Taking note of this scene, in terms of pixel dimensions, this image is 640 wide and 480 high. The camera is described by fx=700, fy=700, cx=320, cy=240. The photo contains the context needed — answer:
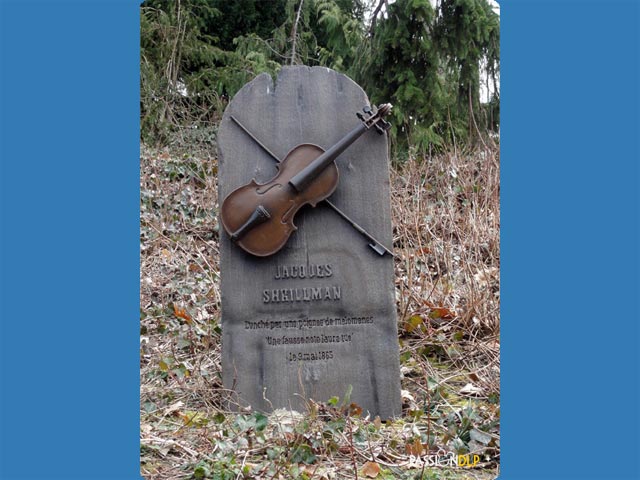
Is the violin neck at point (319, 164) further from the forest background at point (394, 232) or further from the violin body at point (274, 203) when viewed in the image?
the forest background at point (394, 232)

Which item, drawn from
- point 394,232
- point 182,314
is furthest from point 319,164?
point 394,232

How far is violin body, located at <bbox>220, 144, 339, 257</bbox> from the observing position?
146 inches

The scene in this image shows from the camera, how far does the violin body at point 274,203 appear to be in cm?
371

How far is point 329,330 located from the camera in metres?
3.79

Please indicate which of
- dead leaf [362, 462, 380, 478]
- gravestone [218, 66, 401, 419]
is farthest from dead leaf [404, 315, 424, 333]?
dead leaf [362, 462, 380, 478]

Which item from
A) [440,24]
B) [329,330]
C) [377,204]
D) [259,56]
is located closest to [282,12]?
[259,56]

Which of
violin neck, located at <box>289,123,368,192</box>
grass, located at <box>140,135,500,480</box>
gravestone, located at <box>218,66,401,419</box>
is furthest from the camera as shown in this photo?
gravestone, located at <box>218,66,401,419</box>

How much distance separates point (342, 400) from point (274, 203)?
1.12 m

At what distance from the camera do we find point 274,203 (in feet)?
12.2

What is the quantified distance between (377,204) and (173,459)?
5.48ft

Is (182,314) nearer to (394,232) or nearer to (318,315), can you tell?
(318,315)

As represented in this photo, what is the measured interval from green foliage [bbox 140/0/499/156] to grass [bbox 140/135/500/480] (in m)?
0.51

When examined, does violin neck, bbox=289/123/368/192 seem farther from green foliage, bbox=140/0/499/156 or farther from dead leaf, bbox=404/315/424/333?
green foliage, bbox=140/0/499/156

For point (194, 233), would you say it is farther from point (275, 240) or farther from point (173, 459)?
point (173, 459)
